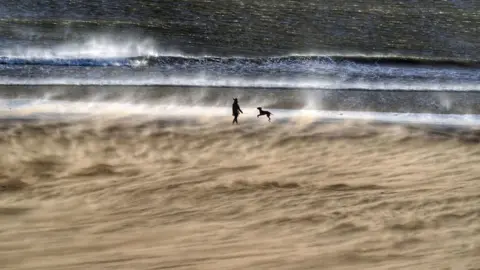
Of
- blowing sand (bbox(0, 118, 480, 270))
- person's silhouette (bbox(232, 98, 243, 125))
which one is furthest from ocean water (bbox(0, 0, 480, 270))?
person's silhouette (bbox(232, 98, 243, 125))

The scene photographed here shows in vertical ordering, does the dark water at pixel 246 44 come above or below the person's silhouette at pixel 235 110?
above

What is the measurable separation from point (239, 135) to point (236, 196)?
4.94 ft

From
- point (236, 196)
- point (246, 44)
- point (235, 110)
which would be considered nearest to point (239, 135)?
point (235, 110)

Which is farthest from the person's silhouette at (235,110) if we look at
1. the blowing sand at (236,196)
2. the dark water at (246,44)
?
the dark water at (246,44)

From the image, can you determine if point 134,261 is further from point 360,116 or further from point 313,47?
point 313,47

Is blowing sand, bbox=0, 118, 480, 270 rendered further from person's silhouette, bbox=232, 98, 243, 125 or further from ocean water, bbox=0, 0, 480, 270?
person's silhouette, bbox=232, 98, 243, 125

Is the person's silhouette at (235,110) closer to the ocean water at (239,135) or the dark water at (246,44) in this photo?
the ocean water at (239,135)

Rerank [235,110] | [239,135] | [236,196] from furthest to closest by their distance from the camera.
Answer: [235,110] < [239,135] < [236,196]

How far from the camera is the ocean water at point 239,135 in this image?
8.58 meters

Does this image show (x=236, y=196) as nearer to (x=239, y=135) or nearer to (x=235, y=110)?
(x=239, y=135)

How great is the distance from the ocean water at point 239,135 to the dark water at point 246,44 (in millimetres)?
46

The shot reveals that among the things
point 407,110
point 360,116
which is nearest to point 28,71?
point 360,116

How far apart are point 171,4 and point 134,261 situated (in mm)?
8105

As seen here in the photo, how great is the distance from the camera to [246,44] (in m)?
13.6
